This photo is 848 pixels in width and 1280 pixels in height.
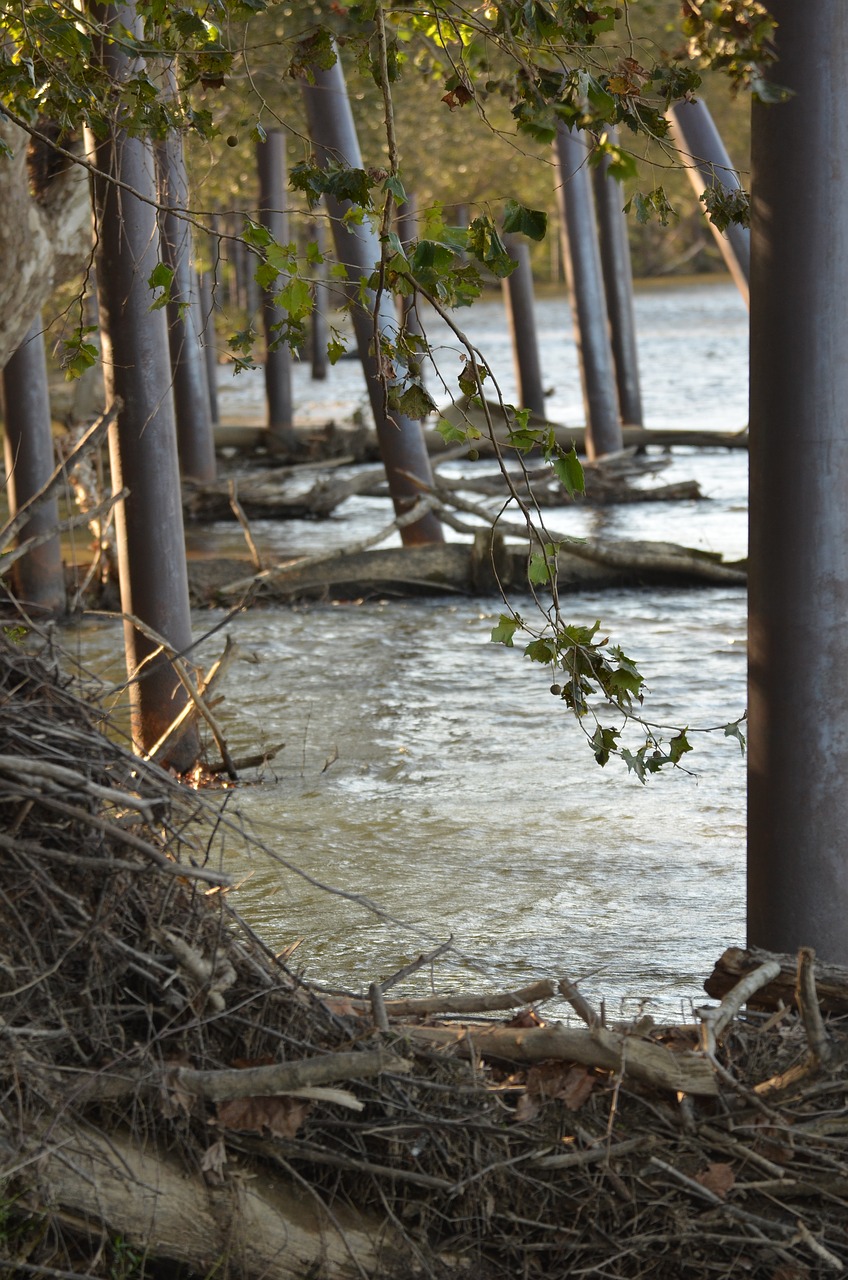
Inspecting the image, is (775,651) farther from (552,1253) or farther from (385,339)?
(552,1253)

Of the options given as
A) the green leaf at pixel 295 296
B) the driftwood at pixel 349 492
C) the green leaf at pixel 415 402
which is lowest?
the driftwood at pixel 349 492

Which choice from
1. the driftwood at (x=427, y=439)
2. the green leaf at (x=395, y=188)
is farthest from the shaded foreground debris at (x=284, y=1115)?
the driftwood at (x=427, y=439)

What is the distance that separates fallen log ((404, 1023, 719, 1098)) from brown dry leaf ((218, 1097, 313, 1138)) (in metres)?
0.32

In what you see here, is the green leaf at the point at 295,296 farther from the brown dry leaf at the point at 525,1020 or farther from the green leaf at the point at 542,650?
the brown dry leaf at the point at 525,1020

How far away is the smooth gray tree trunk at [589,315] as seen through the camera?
16.8 metres

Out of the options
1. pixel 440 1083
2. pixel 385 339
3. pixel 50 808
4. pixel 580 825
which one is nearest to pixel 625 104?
pixel 385 339

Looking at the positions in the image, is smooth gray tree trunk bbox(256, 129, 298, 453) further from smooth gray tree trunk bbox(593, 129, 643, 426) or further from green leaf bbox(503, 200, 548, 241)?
green leaf bbox(503, 200, 548, 241)

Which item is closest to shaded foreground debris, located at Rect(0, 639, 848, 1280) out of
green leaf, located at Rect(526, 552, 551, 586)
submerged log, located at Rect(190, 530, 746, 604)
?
green leaf, located at Rect(526, 552, 551, 586)

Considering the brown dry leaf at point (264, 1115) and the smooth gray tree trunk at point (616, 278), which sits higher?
the smooth gray tree trunk at point (616, 278)

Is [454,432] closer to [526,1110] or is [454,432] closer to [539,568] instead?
[539,568]

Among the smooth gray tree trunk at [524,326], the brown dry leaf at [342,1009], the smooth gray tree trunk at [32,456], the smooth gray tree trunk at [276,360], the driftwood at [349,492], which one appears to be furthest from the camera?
the smooth gray tree trunk at [524,326]

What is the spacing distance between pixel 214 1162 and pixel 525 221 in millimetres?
2006

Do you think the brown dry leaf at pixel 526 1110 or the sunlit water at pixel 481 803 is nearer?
the brown dry leaf at pixel 526 1110

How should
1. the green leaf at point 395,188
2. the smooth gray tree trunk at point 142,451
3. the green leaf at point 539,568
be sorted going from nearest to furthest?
the green leaf at point 395,188
the green leaf at point 539,568
the smooth gray tree trunk at point 142,451
